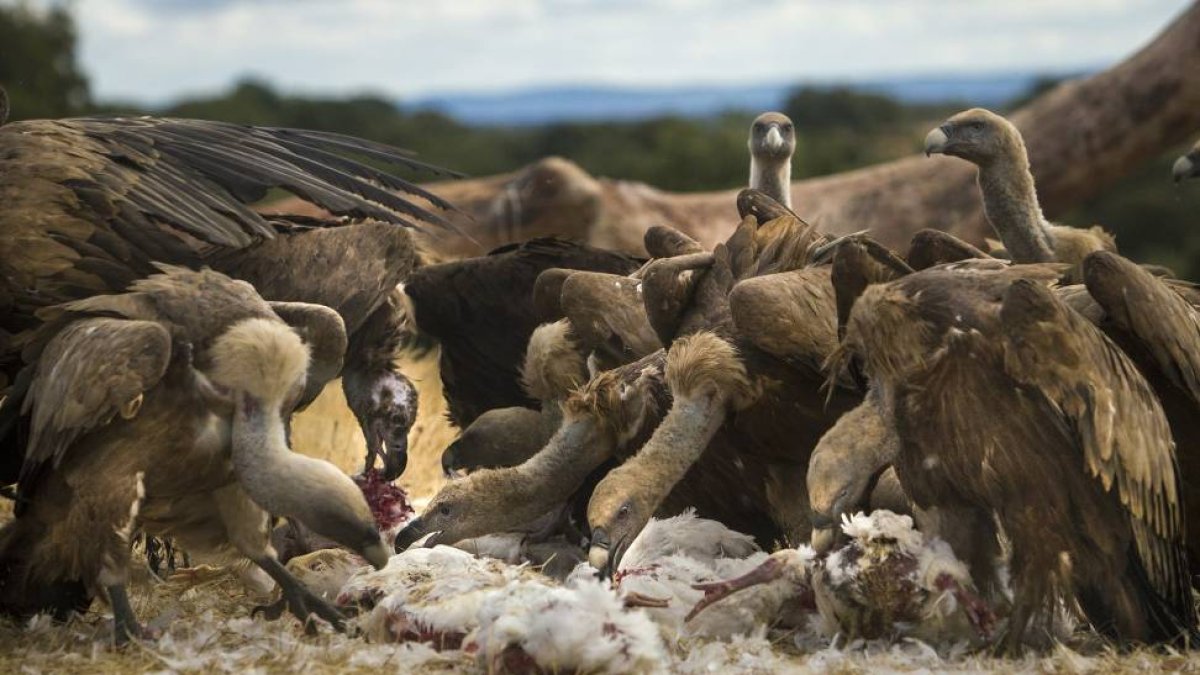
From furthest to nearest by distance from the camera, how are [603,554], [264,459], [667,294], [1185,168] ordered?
[1185,168]
[667,294]
[603,554]
[264,459]

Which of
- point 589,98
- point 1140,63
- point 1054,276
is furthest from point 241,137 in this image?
point 589,98

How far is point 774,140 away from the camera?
7711 millimetres

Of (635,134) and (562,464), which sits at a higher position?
(562,464)

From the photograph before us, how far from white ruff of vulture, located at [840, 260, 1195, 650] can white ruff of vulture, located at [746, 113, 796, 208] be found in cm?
310

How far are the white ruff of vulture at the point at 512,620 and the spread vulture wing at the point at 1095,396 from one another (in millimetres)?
1162

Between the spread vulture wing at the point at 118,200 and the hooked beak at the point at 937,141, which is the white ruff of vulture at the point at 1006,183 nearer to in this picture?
the hooked beak at the point at 937,141

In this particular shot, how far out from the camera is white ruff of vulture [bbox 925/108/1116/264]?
655cm

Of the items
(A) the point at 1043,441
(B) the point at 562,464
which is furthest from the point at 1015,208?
(A) the point at 1043,441

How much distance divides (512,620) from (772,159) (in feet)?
12.7

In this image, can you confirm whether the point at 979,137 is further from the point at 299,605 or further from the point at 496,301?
the point at 299,605

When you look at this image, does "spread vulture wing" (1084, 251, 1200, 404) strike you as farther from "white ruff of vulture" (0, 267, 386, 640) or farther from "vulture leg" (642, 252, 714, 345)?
"white ruff of vulture" (0, 267, 386, 640)

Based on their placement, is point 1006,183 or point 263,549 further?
point 1006,183

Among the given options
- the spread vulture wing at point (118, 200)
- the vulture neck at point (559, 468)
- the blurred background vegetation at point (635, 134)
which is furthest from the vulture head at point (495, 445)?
the blurred background vegetation at point (635, 134)

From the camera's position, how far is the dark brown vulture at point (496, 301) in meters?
7.10
